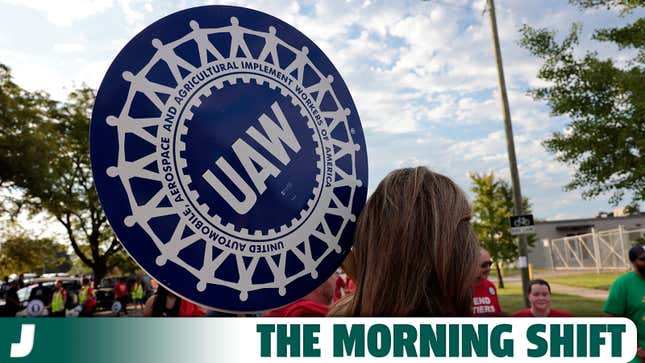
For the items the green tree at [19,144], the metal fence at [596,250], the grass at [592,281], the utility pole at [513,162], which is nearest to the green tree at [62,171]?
the green tree at [19,144]

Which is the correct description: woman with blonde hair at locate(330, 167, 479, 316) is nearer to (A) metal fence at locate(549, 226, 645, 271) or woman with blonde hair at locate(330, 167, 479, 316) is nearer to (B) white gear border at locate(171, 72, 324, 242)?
(B) white gear border at locate(171, 72, 324, 242)

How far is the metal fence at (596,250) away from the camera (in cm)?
2553

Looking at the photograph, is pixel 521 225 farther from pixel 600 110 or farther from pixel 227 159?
pixel 227 159

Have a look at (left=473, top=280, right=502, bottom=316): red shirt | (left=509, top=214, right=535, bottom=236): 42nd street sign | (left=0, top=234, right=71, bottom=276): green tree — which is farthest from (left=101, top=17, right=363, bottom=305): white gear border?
(left=0, top=234, right=71, bottom=276): green tree

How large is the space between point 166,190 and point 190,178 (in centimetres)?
7

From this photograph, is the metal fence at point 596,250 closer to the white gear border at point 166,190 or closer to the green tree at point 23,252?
the white gear border at point 166,190

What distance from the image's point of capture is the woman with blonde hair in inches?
51.9

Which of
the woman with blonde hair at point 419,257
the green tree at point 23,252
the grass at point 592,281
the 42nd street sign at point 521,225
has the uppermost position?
the 42nd street sign at point 521,225

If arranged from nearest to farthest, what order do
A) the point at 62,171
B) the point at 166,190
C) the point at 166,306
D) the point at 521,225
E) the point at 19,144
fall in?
1. the point at 166,190
2. the point at 166,306
3. the point at 521,225
4. the point at 19,144
5. the point at 62,171

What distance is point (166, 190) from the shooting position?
1300 millimetres

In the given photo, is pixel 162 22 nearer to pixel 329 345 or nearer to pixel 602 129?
pixel 329 345

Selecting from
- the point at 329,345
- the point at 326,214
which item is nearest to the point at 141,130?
the point at 326,214

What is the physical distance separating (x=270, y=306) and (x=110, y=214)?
0.49m

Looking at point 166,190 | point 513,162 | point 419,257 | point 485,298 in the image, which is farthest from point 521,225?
point 166,190
